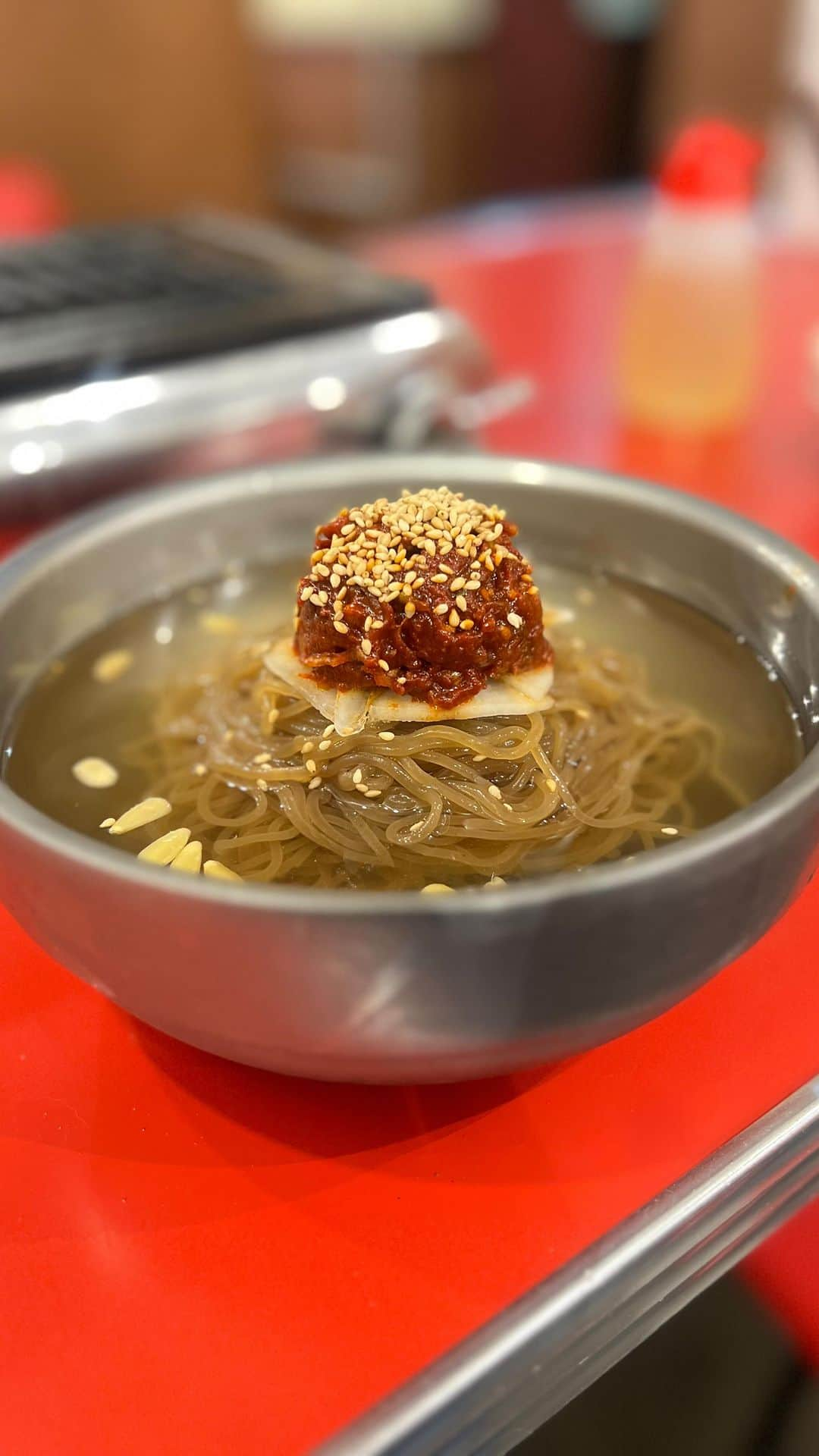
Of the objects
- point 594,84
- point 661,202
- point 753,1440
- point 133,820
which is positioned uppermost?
point 594,84

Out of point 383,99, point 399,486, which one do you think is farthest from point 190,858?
point 383,99

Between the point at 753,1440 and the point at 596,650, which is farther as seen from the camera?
the point at 596,650

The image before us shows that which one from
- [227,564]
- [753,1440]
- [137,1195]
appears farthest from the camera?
[227,564]

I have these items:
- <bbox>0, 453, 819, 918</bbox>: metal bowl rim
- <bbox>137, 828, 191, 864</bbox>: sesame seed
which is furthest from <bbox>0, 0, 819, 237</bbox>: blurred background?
<bbox>137, 828, 191, 864</bbox>: sesame seed

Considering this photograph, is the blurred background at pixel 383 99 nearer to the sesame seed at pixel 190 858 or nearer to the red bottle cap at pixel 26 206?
the red bottle cap at pixel 26 206

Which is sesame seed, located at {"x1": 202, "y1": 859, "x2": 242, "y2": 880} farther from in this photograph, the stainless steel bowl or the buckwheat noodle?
the stainless steel bowl

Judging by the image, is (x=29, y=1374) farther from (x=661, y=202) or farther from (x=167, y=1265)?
(x=661, y=202)

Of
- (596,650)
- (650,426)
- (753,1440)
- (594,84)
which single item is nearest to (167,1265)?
(753,1440)
